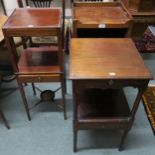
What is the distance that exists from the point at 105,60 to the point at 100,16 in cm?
57

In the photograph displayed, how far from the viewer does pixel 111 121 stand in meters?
1.17

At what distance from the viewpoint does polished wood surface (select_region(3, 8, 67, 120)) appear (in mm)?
1118

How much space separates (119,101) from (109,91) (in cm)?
12

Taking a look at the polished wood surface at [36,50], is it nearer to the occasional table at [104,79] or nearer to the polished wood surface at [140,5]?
the occasional table at [104,79]

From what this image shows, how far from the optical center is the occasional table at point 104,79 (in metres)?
0.97

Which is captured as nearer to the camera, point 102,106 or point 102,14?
point 102,106

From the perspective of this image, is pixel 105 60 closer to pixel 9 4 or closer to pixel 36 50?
pixel 36 50

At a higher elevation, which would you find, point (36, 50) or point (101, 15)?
point (101, 15)

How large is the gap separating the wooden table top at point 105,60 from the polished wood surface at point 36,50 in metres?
0.18

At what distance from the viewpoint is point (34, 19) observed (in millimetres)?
1235

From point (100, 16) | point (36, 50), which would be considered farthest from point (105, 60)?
point (36, 50)

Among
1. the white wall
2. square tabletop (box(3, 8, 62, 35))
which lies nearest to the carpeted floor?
square tabletop (box(3, 8, 62, 35))

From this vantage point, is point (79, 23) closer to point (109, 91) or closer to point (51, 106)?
point (109, 91)

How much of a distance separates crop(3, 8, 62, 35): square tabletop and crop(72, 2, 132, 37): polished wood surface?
0.19 m
